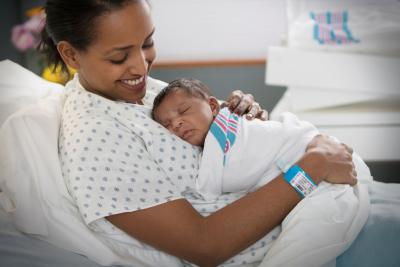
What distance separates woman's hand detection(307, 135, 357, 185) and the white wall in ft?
6.22

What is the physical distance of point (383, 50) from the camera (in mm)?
2146

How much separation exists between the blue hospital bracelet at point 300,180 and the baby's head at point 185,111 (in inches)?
11.2

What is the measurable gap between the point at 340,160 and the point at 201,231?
1.39 ft

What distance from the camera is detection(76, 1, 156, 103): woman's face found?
3.59 feet

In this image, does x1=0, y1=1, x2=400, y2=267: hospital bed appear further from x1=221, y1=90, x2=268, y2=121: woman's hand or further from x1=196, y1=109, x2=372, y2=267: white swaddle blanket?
x1=221, y1=90, x2=268, y2=121: woman's hand

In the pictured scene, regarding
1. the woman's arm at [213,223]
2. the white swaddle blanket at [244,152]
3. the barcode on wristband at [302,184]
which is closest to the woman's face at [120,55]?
the white swaddle blanket at [244,152]

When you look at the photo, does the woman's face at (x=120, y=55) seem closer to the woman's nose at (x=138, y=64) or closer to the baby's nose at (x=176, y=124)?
the woman's nose at (x=138, y=64)

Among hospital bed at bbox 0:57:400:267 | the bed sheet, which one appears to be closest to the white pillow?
hospital bed at bbox 0:57:400:267

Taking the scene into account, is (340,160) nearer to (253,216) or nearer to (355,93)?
(253,216)

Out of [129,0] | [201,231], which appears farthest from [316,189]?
[129,0]

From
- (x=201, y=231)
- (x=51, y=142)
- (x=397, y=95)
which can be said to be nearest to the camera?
(x=201, y=231)

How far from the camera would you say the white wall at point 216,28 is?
3.04 m

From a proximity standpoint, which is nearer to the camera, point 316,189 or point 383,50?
point 316,189

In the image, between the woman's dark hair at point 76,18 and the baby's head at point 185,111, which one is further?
the baby's head at point 185,111
